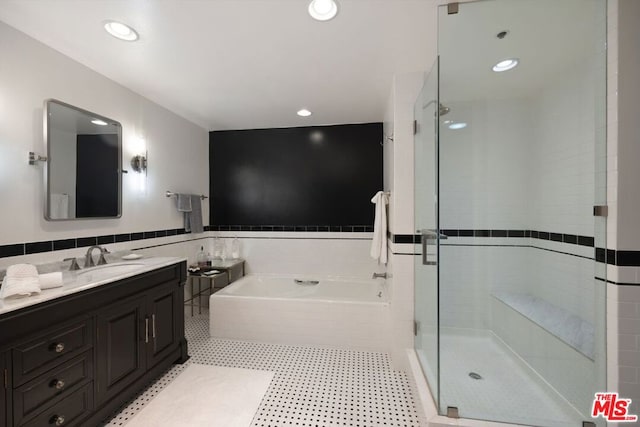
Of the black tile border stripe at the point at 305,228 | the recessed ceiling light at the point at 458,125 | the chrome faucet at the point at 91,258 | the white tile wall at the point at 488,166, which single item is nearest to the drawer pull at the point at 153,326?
the chrome faucet at the point at 91,258

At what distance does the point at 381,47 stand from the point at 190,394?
2706 millimetres

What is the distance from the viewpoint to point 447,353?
1.94m

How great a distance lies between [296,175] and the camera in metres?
3.50

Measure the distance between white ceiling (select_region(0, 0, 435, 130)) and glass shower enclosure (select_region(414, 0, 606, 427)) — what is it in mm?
373

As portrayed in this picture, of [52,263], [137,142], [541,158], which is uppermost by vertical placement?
[137,142]

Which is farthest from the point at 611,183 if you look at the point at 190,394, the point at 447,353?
the point at 190,394

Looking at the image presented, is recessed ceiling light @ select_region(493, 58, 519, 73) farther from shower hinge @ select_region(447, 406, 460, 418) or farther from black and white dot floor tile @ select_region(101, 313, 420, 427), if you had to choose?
black and white dot floor tile @ select_region(101, 313, 420, 427)

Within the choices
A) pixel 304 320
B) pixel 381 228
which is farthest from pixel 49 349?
pixel 381 228

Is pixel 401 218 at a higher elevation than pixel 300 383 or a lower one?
higher

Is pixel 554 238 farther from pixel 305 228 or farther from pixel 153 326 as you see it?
pixel 153 326

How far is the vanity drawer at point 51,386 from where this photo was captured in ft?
3.89

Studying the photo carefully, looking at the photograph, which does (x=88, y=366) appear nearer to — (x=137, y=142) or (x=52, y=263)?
(x=52, y=263)

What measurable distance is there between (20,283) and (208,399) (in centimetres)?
126

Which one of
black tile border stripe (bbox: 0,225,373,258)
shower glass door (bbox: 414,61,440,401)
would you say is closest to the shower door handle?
shower glass door (bbox: 414,61,440,401)
